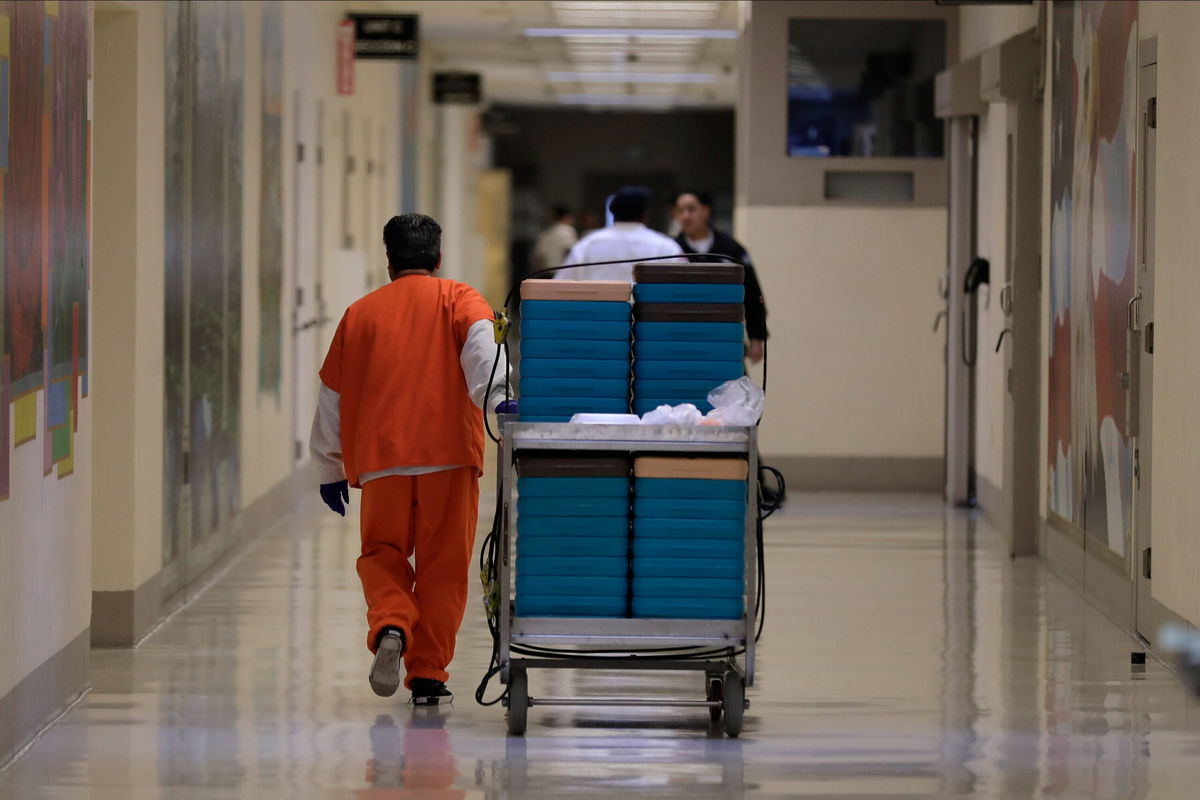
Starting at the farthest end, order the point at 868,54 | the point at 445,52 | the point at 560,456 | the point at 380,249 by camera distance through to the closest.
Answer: the point at 445,52 < the point at 380,249 < the point at 868,54 < the point at 560,456

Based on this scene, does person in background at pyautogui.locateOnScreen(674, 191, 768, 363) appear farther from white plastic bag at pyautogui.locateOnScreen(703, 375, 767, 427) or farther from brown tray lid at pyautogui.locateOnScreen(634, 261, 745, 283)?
white plastic bag at pyautogui.locateOnScreen(703, 375, 767, 427)

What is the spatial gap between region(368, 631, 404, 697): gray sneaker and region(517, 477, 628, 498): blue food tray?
0.61 m

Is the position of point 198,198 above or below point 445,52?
below

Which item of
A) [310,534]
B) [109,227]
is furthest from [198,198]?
[310,534]

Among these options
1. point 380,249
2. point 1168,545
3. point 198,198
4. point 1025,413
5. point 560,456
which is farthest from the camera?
point 380,249

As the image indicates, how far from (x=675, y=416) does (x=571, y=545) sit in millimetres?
444

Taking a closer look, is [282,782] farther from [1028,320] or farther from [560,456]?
[1028,320]

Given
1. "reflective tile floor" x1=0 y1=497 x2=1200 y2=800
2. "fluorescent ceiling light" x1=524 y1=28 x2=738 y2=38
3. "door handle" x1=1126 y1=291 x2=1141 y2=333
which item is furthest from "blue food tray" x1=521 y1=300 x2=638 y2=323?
"fluorescent ceiling light" x1=524 y1=28 x2=738 y2=38

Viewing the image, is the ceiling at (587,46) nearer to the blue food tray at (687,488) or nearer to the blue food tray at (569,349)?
the blue food tray at (569,349)

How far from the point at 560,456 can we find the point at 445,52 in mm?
14789

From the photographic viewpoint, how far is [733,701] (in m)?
5.16

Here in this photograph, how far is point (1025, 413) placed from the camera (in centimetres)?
895

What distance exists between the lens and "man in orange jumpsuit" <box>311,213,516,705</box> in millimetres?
5355

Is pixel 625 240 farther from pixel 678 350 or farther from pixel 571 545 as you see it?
pixel 571 545
